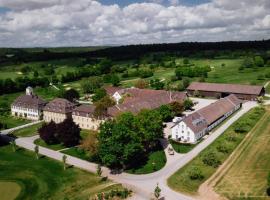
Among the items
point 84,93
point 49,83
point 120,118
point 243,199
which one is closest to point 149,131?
point 120,118

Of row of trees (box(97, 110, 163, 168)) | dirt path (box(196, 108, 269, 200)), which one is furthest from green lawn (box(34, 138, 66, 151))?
dirt path (box(196, 108, 269, 200))

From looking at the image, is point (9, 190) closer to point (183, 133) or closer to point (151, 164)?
point (151, 164)

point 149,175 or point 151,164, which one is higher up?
point 151,164

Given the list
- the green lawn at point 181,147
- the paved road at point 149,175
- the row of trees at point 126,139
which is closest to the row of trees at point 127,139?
the row of trees at point 126,139

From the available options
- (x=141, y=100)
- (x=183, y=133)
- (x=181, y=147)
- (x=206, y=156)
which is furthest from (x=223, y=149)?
(x=141, y=100)

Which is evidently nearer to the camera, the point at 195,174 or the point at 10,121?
the point at 195,174

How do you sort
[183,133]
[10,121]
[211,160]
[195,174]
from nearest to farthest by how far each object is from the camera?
[195,174]
[211,160]
[183,133]
[10,121]

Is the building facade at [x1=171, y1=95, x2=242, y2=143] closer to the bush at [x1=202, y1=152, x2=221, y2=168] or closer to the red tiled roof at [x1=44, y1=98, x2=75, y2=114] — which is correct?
the bush at [x1=202, y1=152, x2=221, y2=168]
